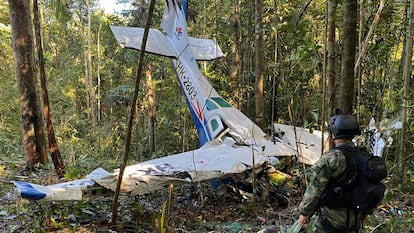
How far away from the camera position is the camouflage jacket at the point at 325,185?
2758 millimetres

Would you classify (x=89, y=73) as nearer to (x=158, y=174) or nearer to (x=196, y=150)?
(x=196, y=150)

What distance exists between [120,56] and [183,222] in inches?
509

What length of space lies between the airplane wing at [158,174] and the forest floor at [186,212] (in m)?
0.35

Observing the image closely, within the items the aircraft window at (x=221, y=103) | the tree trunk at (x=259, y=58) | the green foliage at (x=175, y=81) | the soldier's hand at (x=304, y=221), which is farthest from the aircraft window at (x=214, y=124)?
the soldier's hand at (x=304, y=221)

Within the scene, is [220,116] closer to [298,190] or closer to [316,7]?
[298,190]

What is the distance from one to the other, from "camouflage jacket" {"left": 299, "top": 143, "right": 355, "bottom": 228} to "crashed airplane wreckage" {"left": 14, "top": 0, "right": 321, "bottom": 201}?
229 cm

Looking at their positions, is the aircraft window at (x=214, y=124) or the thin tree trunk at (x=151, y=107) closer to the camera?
the aircraft window at (x=214, y=124)

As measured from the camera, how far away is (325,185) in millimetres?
2805

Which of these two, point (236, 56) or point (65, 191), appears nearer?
point (65, 191)

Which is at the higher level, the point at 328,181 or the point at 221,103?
the point at 221,103

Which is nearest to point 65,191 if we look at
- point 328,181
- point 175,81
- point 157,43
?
point 328,181

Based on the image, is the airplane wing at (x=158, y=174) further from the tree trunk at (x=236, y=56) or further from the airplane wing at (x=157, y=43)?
the tree trunk at (x=236, y=56)

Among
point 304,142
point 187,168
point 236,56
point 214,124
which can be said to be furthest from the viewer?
point 236,56

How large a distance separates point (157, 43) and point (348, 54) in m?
5.73
